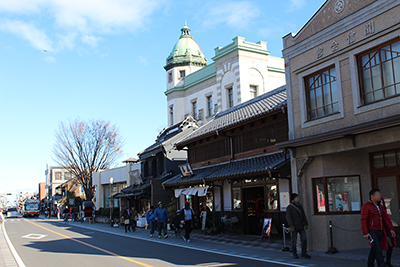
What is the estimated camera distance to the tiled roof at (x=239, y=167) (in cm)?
1509

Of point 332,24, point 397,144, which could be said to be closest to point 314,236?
point 397,144

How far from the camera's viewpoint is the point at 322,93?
1278 centimetres

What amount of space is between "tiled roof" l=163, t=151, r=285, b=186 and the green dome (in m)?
23.0

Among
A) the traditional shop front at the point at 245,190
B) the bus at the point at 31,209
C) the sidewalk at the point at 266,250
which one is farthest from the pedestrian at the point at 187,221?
the bus at the point at 31,209

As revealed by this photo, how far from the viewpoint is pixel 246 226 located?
18.1 meters

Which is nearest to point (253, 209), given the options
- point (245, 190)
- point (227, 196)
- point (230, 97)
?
point (245, 190)

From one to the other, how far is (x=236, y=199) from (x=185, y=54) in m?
27.0

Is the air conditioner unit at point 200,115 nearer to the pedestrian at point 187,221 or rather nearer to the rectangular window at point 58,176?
the pedestrian at point 187,221

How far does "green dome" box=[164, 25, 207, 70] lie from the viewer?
4272 centimetres

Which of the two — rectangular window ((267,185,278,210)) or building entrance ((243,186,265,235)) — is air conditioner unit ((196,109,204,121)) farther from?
rectangular window ((267,185,278,210))

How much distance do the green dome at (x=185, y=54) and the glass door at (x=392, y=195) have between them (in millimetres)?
32752

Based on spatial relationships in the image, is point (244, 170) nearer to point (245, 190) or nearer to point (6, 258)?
point (245, 190)

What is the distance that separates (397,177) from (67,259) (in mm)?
10724

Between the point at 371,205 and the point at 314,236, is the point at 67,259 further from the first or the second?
the point at 371,205
